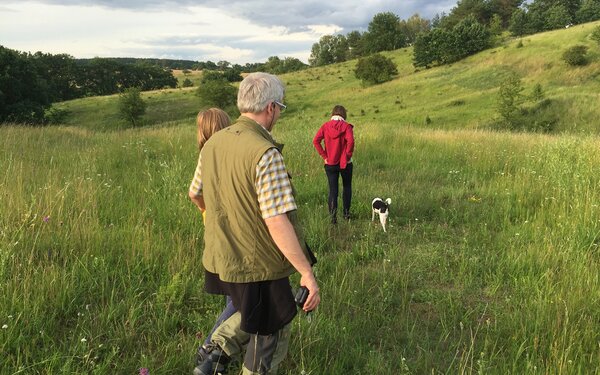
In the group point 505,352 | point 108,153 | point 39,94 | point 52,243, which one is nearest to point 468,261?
point 505,352

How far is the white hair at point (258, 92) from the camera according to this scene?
2.15 metres

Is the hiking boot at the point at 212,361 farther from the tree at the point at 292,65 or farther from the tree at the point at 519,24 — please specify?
the tree at the point at 292,65

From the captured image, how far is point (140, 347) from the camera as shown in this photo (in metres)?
2.83

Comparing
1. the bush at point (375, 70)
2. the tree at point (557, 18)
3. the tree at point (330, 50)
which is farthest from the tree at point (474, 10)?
the bush at point (375, 70)

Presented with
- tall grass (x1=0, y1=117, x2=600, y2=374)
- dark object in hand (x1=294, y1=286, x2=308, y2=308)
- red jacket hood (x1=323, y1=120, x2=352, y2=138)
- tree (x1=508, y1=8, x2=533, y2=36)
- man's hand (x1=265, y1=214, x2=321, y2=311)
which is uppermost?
tree (x1=508, y1=8, x2=533, y2=36)

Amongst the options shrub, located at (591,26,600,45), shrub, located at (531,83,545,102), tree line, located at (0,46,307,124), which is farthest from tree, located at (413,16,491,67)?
tree line, located at (0,46,307,124)

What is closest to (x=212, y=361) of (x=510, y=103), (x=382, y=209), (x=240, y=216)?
(x=240, y=216)

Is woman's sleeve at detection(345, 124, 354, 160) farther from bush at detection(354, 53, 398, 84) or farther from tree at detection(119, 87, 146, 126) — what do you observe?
bush at detection(354, 53, 398, 84)

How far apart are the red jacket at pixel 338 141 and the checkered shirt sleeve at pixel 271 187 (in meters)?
4.63

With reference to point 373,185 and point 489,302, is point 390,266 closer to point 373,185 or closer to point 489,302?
point 489,302

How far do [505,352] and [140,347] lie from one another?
2.75 meters

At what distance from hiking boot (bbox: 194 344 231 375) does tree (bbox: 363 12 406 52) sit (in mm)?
85309

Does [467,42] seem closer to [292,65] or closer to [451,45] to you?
[451,45]

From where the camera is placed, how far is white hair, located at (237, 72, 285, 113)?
2.15m
